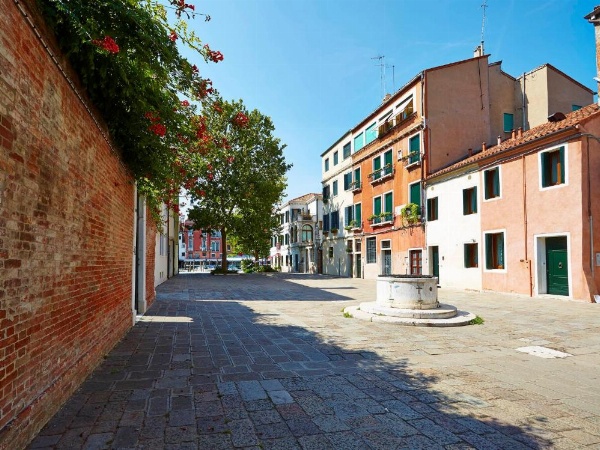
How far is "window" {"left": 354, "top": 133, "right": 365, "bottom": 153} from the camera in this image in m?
28.0

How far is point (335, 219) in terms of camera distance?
1264 inches

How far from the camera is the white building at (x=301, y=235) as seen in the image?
125ft

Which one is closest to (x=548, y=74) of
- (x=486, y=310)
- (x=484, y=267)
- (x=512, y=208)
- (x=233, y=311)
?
(x=512, y=208)

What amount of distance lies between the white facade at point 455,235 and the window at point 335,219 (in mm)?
11905

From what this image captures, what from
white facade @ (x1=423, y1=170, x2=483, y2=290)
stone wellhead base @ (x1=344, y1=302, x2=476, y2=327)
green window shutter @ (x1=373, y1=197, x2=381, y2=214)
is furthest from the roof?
stone wellhead base @ (x1=344, y1=302, x2=476, y2=327)

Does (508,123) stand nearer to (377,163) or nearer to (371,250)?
(377,163)

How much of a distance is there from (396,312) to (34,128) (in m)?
7.58

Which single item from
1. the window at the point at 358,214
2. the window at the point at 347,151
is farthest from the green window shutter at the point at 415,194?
the window at the point at 347,151

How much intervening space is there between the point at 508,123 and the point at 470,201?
7.26 metres

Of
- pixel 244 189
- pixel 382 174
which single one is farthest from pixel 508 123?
pixel 244 189

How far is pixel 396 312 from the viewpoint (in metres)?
8.68

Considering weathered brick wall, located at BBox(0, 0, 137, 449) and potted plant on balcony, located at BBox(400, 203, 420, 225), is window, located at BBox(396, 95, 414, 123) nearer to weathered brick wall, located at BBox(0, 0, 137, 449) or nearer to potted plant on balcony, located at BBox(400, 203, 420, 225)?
potted plant on balcony, located at BBox(400, 203, 420, 225)

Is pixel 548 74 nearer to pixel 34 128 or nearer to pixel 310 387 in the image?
pixel 310 387

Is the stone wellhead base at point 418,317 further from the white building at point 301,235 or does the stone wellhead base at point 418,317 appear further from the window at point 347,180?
the white building at point 301,235
